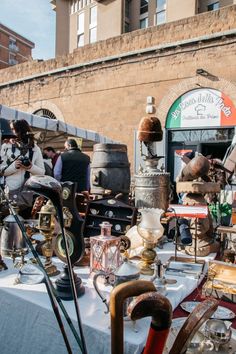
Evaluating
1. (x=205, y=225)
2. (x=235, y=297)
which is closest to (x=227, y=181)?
(x=205, y=225)

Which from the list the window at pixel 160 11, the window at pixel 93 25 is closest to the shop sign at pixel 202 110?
the window at pixel 160 11

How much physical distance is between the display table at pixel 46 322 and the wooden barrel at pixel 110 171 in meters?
1.66

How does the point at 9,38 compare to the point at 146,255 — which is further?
the point at 9,38

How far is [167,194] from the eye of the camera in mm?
2703

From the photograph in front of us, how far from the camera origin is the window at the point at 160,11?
1420cm

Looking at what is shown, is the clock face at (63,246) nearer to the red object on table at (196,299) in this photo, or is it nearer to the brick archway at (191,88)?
the red object on table at (196,299)

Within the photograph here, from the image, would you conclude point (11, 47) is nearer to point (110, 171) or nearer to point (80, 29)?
point (80, 29)

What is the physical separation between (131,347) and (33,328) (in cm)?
49

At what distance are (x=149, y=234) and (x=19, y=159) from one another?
148cm

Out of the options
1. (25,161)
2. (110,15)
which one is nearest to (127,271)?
(25,161)

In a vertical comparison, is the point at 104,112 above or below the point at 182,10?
below

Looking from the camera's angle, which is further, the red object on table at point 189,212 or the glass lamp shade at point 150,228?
the red object on table at point 189,212

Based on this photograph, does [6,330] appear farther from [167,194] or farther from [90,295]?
[167,194]

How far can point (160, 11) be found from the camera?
1439 cm
